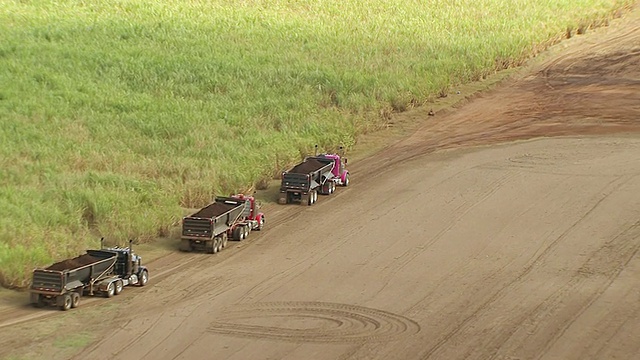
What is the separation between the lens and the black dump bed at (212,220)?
73.0 feet

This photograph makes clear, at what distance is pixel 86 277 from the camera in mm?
19141

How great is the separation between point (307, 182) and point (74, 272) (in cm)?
858

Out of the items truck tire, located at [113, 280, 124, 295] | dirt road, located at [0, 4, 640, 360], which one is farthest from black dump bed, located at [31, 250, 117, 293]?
dirt road, located at [0, 4, 640, 360]

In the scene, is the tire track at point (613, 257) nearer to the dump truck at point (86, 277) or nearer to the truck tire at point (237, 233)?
the truck tire at point (237, 233)

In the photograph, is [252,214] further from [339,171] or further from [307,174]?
[339,171]

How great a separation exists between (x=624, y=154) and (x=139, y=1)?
28.0 meters

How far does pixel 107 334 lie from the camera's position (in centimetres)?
1766

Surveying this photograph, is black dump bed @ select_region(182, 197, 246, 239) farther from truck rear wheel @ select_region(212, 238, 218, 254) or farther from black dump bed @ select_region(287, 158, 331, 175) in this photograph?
black dump bed @ select_region(287, 158, 331, 175)

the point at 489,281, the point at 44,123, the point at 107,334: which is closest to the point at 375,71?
the point at 44,123

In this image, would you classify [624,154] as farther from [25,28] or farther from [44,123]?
[25,28]

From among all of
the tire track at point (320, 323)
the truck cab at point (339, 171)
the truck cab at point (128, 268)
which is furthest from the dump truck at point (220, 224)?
the truck cab at point (339, 171)

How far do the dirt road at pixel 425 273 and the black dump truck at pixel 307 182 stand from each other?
31 cm

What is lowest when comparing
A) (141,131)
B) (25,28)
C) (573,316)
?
(573,316)

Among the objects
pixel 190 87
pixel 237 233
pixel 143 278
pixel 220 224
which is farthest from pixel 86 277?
pixel 190 87
